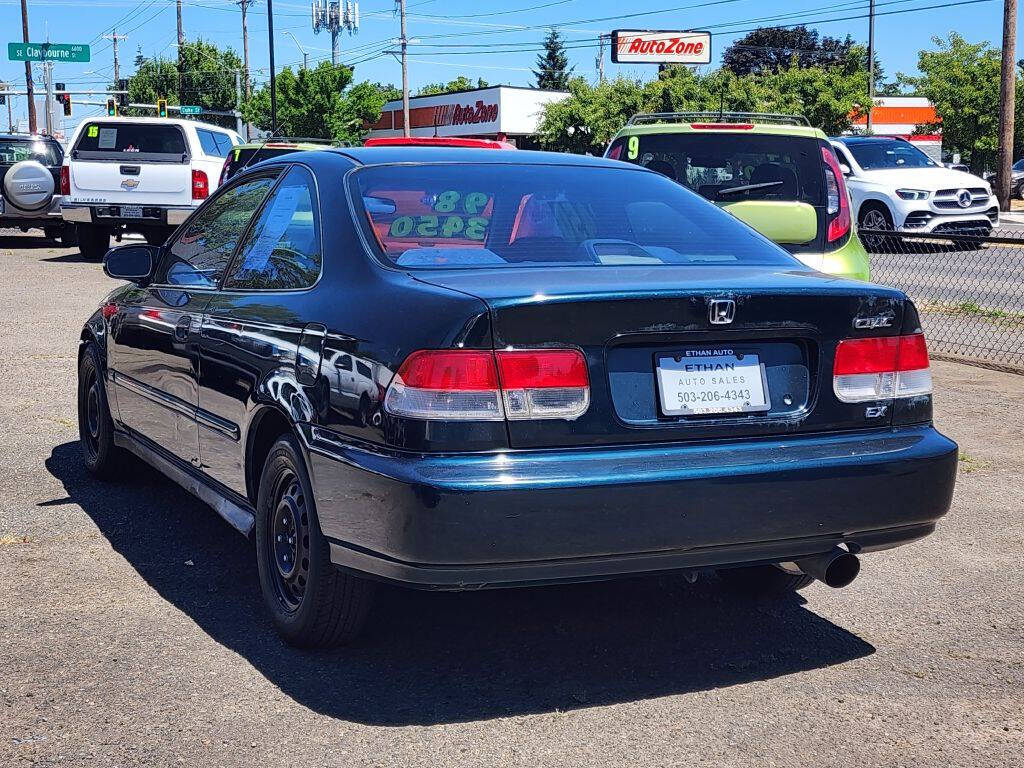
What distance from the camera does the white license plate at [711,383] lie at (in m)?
3.62

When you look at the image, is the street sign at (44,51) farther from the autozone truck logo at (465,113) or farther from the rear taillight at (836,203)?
the rear taillight at (836,203)

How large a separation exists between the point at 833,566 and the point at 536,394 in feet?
3.52

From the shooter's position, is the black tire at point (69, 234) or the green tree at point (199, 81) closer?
the black tire at point (69, 234)

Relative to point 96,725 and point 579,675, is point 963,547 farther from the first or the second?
point 96,725

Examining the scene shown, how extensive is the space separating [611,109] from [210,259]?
61.0 meters

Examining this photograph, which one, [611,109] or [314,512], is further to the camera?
[611,109]

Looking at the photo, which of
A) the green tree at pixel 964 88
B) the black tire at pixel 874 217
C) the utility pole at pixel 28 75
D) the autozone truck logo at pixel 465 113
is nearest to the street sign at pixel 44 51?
the utility pole at pixel 28 75

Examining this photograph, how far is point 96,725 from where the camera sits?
3.48 m

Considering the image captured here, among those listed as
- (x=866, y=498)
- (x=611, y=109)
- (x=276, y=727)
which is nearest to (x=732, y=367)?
(x=866, y=498)

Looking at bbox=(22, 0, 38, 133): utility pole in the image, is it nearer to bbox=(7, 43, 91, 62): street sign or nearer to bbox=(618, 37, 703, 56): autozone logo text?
bbox=(7, 43, 91, 62): street sign

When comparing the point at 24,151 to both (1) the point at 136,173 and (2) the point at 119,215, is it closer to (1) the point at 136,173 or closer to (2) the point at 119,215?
(2) the point at 119,215

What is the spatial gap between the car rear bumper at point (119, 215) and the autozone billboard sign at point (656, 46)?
59053 millimetres

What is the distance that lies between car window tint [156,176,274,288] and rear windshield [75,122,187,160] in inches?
555

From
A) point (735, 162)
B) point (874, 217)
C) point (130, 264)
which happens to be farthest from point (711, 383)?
point (874, 217)
